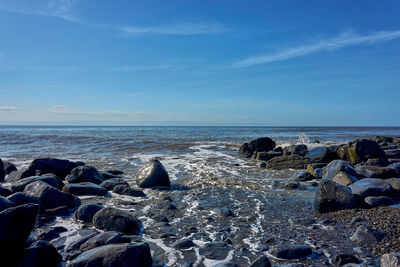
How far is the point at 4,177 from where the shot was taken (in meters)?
9.60

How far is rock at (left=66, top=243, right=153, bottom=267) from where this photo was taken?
3.14m

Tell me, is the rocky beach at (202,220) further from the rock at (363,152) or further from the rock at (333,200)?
the rock at (363,152)

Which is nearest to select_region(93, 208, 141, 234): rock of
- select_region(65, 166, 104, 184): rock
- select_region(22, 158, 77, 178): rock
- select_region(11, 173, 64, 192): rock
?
select_region(11, 173, 64, 192): rock

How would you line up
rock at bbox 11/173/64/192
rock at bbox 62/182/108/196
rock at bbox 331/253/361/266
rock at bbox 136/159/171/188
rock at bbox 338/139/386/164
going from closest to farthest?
rock at bbox 331/253/361/266
rock at bbox 11/173/64/192
rock at bbox 62/182/108/196
rock at bbox 136/159/171/188
rock at bbox 338/139/386/164

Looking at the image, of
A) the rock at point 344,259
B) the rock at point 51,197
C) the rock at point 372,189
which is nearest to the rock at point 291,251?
the rock at point 344,259

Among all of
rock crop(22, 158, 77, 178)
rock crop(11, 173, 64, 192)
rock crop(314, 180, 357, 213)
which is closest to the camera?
rock crop(314, 180, 357, 213)

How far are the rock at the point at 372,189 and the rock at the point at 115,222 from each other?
4891 millimetres

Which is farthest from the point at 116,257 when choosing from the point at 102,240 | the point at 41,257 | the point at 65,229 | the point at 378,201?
the point at 378,201

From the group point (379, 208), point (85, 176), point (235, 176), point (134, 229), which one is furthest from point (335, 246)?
point (85, 176)

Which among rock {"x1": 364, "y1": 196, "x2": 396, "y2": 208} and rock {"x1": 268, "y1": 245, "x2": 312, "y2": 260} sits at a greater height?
rock {"x1": 364, "y1": 196, "x2": 396, "y2": 208}

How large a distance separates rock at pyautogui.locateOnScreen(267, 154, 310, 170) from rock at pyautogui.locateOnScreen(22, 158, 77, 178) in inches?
334

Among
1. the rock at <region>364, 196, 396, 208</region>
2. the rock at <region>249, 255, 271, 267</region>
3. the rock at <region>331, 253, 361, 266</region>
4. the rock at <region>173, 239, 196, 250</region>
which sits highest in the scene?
the rock at <region>364, 196, 396, 208</region>

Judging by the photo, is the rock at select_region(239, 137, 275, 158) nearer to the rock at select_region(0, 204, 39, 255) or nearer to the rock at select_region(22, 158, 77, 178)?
the rock at select_region(22, 158, 77, 178)

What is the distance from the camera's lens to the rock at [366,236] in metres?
4.05
